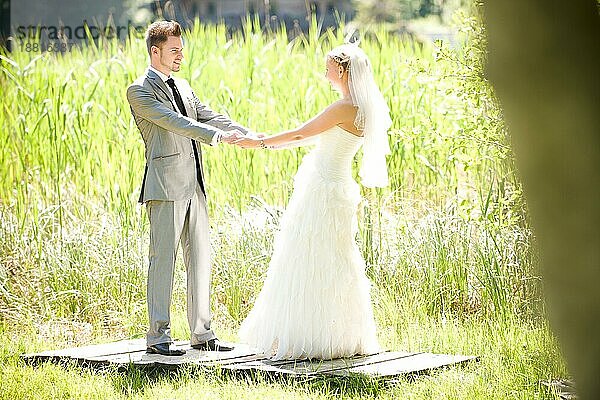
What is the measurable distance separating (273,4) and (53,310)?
9.16 metres

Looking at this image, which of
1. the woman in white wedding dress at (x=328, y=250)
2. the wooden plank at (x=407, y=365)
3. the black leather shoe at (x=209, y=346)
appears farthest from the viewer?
the black leather shoe at (x=209, y=346)

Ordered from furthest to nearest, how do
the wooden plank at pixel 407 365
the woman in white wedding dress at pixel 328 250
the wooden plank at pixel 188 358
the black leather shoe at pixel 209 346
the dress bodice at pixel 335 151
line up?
the black leather shoe at pixel 209 346 → the dress bodice at pixel 335 151 → the woman in white wedding dress at pixel 328 250 → the wooden plank at pixel 188 358 → the wooden plank at pixel 407 365

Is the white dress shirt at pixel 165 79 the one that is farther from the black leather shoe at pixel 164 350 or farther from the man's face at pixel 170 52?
the black leather shoe at pixel 164 350

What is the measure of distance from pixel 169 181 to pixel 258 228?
185 centimetres

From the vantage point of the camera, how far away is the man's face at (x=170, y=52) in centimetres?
501

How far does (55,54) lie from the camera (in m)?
10.5

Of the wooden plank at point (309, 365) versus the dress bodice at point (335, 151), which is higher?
the dress bodice at point (335, 151)

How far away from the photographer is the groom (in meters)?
4.98

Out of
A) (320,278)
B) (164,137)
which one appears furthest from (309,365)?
(164,137)

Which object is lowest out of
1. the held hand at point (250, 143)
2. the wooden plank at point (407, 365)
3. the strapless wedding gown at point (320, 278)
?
the wooden plank at point (407, 365)

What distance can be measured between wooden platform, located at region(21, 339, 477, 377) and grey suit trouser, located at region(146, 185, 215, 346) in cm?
15

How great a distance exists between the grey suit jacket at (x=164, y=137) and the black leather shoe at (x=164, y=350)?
72cm

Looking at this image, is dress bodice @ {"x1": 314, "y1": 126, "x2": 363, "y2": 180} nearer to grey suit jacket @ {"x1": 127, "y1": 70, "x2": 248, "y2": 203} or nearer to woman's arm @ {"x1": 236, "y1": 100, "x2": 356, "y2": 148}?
woman's arm @ {"x1": 236, "y1": 100, "x2": 356, "y2": 148}

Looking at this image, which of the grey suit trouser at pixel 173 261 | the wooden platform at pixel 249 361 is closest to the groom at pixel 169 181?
the grey suit trouser at pixel 173 261
